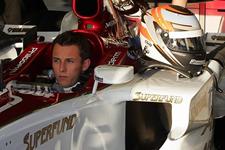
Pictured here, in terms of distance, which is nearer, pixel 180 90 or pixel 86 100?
pixel 86 100

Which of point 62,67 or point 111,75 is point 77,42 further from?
point 111,75

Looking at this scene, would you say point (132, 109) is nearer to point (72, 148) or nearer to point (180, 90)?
point (180, 90)

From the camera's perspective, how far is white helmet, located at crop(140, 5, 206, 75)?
373 centimetres

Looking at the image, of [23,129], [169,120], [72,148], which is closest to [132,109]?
[169,120]

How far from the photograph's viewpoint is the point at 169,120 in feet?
12.5

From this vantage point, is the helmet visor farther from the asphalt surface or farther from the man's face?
the asphalt surface

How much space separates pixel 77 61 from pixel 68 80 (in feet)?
0.44

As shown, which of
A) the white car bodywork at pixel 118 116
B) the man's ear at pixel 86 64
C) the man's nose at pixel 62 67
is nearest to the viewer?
the white car bodywork at pixel 118 116

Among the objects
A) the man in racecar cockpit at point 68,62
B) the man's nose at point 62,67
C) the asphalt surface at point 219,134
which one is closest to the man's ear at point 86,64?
the man in racecar cockpit at point 68,62

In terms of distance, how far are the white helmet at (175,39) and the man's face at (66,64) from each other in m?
0.55

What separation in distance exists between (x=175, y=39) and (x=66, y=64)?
0.71 metres

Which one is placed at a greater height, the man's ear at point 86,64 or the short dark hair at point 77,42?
the short dark hair at point 77,42

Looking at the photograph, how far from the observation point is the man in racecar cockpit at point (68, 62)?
3.42 m

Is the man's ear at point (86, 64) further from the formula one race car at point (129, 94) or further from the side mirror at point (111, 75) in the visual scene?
the side mirror at point (111, 75)
